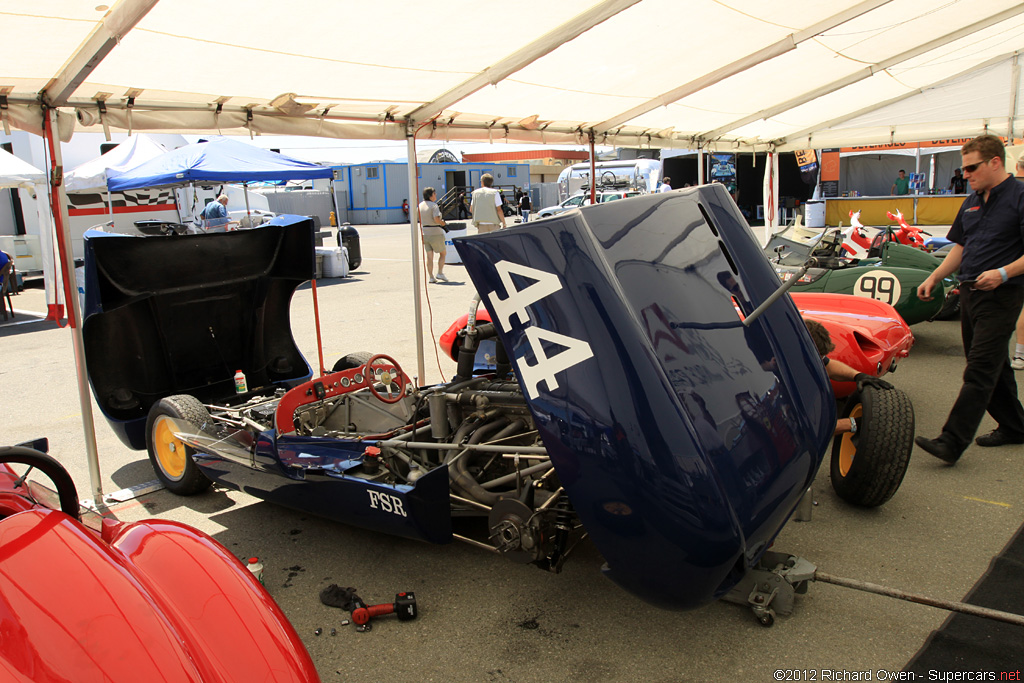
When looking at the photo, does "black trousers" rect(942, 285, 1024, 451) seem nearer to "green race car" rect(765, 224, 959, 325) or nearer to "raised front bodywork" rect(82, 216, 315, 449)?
"green race car" rect(765, 224, 959, 325)

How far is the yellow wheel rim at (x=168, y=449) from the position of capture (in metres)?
4.43

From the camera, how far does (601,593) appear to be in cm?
316

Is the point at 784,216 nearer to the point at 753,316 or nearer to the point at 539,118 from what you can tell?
the point at 539,118

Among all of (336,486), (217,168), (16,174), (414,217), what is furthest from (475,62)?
(16,174)

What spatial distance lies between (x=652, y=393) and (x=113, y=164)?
49.2 ft

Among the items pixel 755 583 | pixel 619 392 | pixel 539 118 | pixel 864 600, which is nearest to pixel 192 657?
pixel 619 392

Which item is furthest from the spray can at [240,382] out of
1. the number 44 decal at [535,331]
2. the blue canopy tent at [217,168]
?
the blue canopy tent at [217,168]

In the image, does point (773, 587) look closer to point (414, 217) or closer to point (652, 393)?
point (652, 393)

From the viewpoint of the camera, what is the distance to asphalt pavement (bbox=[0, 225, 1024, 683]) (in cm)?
265

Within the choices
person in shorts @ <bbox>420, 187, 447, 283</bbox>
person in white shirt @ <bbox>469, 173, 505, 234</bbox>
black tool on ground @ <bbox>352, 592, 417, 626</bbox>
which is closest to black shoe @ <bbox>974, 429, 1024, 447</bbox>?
black tool on ground @ <bbox>352, 592, 417, 626</bbox>

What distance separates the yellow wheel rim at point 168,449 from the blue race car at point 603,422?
0.20 m

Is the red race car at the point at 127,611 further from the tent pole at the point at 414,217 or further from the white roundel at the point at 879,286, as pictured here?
the white roundel at the point at 879,286

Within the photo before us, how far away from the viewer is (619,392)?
227 cm

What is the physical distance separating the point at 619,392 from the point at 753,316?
0.73 metres
